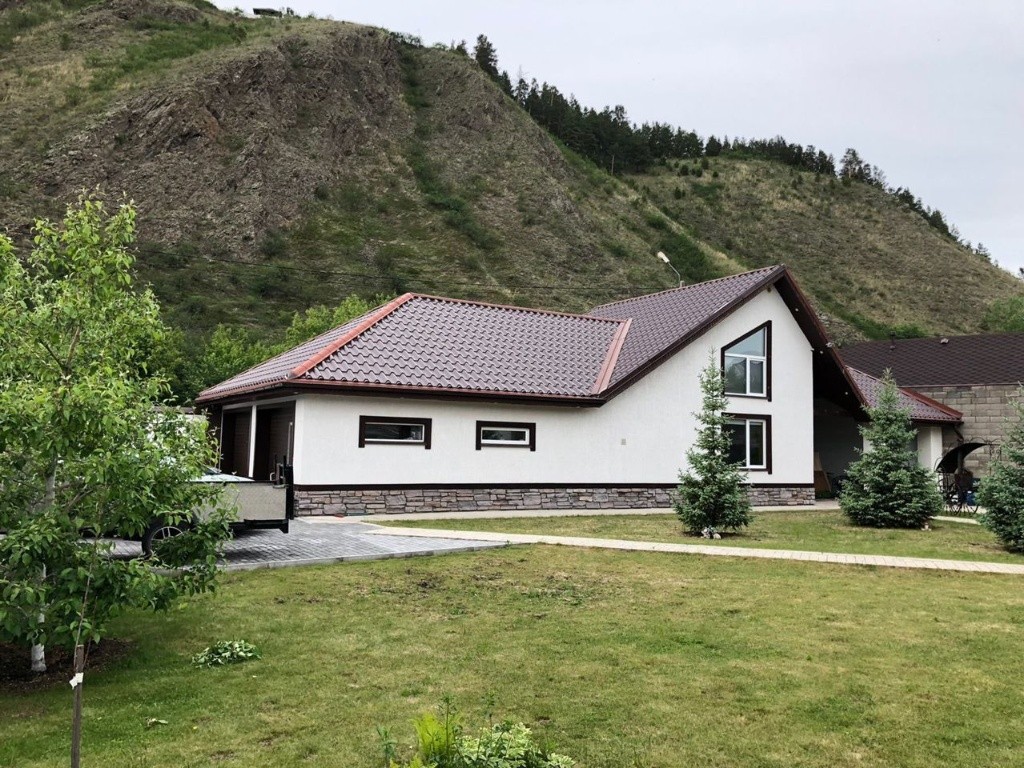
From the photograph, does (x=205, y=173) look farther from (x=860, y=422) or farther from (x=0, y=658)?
(x=0, y=658)

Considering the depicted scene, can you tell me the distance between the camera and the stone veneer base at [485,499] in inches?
647

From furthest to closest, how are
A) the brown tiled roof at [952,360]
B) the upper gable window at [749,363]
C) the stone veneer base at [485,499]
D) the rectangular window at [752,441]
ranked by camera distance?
the brown tiled roof at [952,360], the rectangular window at [752,441], the upper gable window at [749,363], the stone veneer base at [485,499]

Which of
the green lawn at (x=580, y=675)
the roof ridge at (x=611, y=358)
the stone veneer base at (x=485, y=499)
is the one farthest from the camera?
the roof ridge at (x=611, y=358)

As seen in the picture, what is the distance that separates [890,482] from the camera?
1672cm

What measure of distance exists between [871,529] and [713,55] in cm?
1078

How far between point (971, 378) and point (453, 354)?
20.0 m

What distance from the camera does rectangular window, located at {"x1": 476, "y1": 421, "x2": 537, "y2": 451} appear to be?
59.7 feet

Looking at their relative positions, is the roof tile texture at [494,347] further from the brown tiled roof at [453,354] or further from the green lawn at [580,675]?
the green lawn at [580,675]

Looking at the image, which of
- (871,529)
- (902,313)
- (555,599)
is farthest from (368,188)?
(555,599)

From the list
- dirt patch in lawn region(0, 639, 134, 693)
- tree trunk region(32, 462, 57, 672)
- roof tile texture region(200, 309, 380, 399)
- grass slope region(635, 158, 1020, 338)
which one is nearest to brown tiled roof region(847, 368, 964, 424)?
roof tile texture region(200, 309, 380, 399)

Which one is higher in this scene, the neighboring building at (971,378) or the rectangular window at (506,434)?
the neighboring building at (971,378)

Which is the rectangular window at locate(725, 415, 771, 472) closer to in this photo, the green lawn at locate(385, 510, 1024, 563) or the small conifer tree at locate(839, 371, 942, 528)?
the green lawn at locate(385, 510, 1024, 563)

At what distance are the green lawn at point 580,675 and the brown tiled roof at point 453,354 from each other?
26.7 ft

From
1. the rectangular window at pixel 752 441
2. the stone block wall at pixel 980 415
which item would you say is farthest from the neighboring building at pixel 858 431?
the rectangular window at pixel 752 441
